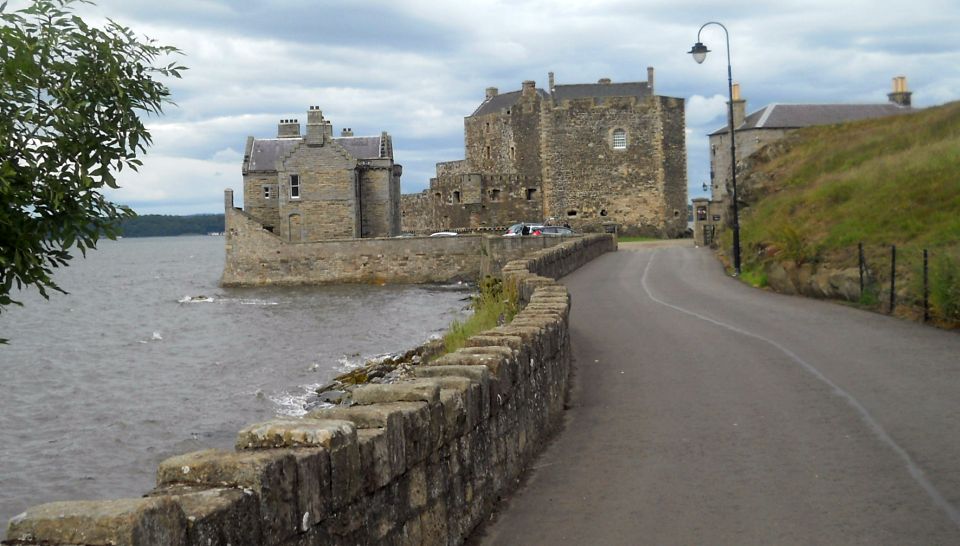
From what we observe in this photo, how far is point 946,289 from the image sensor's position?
57.3 ft

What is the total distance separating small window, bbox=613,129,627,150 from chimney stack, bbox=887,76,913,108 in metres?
18.7

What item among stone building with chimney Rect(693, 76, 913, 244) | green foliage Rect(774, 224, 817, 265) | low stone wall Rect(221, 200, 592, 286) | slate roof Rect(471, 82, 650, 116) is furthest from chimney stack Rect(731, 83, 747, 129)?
green foliage Rect(774, 224, 817, 265)

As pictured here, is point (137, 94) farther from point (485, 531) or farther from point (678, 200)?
point (678, 200)

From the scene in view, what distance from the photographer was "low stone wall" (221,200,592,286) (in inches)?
2384

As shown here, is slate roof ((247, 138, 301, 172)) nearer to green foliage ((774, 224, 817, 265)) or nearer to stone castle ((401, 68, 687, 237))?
stone castle ((401, 68, 687, 237))

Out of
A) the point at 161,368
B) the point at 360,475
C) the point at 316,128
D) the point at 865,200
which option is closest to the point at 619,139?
the point at 316,128

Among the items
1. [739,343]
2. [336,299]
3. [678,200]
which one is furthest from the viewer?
[678,200]

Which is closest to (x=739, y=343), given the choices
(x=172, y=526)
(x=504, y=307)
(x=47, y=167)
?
(x=504, y=307)

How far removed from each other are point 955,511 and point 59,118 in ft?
27.4

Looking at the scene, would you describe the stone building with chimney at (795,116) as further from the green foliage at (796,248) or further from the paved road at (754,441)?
the paved road at (754,441)

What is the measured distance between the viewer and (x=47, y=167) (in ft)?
31.3

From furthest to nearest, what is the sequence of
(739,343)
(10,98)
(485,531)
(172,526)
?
1. (739,343)
2. (10,98)
3. (485,531)
4. (172,526)

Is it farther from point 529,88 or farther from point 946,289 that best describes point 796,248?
point 529,88

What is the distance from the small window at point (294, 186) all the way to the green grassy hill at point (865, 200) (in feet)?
104
